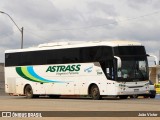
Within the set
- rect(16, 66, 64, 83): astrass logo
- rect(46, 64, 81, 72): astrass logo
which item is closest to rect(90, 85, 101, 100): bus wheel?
rect(46, 64, 81, 72): astrass logo

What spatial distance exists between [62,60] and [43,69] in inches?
89.7

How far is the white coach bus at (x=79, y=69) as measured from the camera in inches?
1194

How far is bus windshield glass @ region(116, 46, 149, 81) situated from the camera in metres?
30.2

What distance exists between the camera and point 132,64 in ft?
99.9

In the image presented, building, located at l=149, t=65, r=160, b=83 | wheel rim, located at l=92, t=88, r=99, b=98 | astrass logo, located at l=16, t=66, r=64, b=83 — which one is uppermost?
building, located at l=149, t=65, r=160, b=83

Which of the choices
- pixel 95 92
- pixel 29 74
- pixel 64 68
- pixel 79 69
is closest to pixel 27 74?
pixel 29 74

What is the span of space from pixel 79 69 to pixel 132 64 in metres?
3.88

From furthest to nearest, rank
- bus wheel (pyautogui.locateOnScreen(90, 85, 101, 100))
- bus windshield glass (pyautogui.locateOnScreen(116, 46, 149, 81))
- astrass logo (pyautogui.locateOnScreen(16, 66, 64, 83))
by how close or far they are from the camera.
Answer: astrass logo (pyautogui.locateOnScreen(16, 66, 64, 83)) < bus wheel (pyautogui.locateOnScreen(90, 85, 101, 100)) < bus windshield glass (pyautogui.locateOnScreen(116, 46, 149, 81))

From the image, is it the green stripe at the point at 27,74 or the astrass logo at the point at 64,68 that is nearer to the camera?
the astrass logo at the point at 64,68

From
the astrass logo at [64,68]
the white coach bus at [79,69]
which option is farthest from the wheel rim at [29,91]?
the astrass logo at [64,68]

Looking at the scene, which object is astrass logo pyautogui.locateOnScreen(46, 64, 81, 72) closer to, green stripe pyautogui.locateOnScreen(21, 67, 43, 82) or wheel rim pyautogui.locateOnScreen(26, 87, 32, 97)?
green stripe pyautogui.locateOnScreen(21, 67, 43, 82)

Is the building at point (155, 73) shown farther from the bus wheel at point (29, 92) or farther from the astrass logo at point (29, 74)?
the astrass logo at point (29, 74)

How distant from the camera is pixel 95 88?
31656 mm

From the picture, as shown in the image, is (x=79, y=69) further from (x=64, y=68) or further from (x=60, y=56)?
(x=60, y=56)
